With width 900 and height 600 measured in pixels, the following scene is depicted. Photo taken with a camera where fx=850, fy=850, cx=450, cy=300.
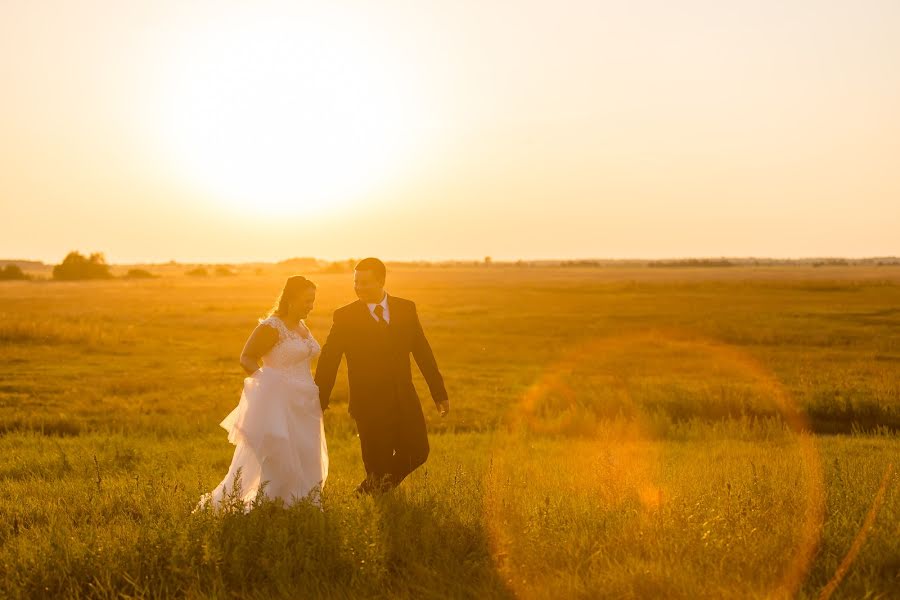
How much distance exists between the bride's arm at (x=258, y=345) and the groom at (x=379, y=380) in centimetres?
52

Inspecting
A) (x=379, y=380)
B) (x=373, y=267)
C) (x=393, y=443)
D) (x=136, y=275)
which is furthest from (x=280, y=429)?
(x=136, y=275)

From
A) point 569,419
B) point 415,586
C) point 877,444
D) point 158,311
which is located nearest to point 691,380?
point 569,419

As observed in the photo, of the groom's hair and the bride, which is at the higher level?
the groom's hair

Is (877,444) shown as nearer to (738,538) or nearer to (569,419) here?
(569,419)

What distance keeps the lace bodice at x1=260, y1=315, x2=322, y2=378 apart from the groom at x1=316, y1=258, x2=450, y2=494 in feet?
0.66

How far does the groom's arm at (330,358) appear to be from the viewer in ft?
25.6

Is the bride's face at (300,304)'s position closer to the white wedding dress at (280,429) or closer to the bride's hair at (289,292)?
the bride's hair at (289,292)

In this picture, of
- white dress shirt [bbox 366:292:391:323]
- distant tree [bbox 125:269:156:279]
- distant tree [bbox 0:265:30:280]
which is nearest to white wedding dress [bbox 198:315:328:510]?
white dress shirt [bbox 366:292:391:323]

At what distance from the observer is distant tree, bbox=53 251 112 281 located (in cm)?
12531

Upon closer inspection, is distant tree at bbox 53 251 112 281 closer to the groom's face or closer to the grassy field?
the grassy field

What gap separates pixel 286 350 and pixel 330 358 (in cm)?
44

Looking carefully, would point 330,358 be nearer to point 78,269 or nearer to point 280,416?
point 280,416

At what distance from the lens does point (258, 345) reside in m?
7.56

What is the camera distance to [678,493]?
7.57 meters
